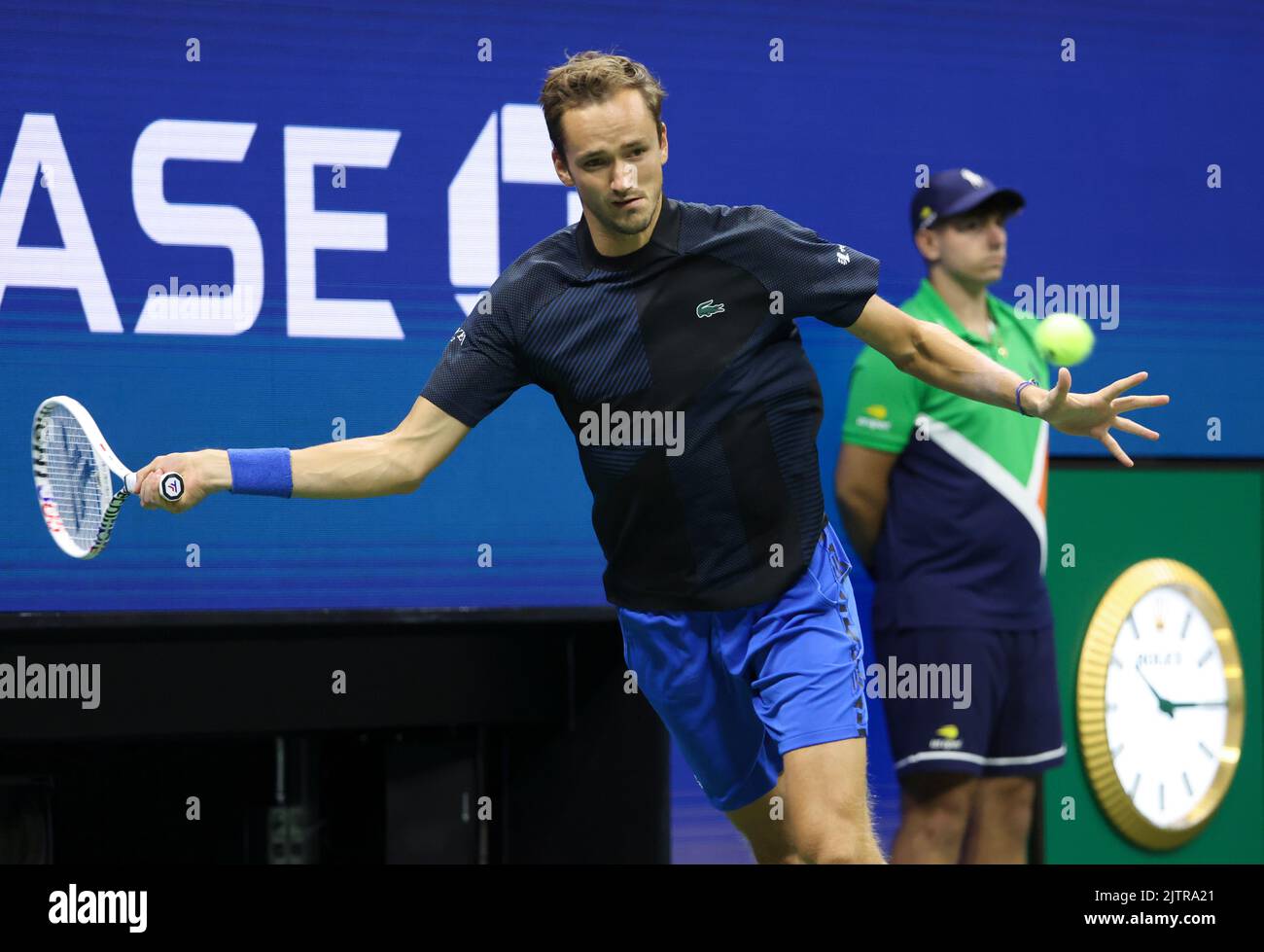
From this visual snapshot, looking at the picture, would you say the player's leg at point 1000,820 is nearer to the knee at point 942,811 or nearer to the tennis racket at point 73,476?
the knee at point 942,811

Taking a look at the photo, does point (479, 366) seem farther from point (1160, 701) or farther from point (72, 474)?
point (1160, 701)

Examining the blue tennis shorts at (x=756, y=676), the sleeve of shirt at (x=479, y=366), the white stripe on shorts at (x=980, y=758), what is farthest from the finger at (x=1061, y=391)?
the white stripe on shorts at (x=980, y=758)

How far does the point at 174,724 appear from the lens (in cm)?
464

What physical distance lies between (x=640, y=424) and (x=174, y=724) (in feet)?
5.01

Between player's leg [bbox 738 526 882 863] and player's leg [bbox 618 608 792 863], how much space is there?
0.09m

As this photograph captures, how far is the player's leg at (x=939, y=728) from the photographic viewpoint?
5082 mm

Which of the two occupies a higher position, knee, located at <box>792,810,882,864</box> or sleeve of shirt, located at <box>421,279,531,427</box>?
sleeve of shirt, located at <box>421,279,531,427</box>

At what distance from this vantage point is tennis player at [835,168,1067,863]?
16.8ft

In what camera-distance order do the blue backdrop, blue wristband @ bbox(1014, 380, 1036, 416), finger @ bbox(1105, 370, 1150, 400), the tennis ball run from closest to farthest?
finger @ bbox(1105, 370, 1150, 400), blue wristband @ bbox(1014, 380, 1036, 416), the blue backdrop, the tennis ball

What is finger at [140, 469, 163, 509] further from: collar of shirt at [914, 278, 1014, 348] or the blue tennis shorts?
collar of shirt at [914, 278, 1014, 348]

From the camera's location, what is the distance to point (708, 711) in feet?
13.4

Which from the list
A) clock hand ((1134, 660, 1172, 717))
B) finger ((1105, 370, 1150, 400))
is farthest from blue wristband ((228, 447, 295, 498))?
clock hand ((1134, 660, 1172, 717))

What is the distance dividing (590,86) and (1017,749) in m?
2.30

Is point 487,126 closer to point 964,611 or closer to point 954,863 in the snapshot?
point 964,611
